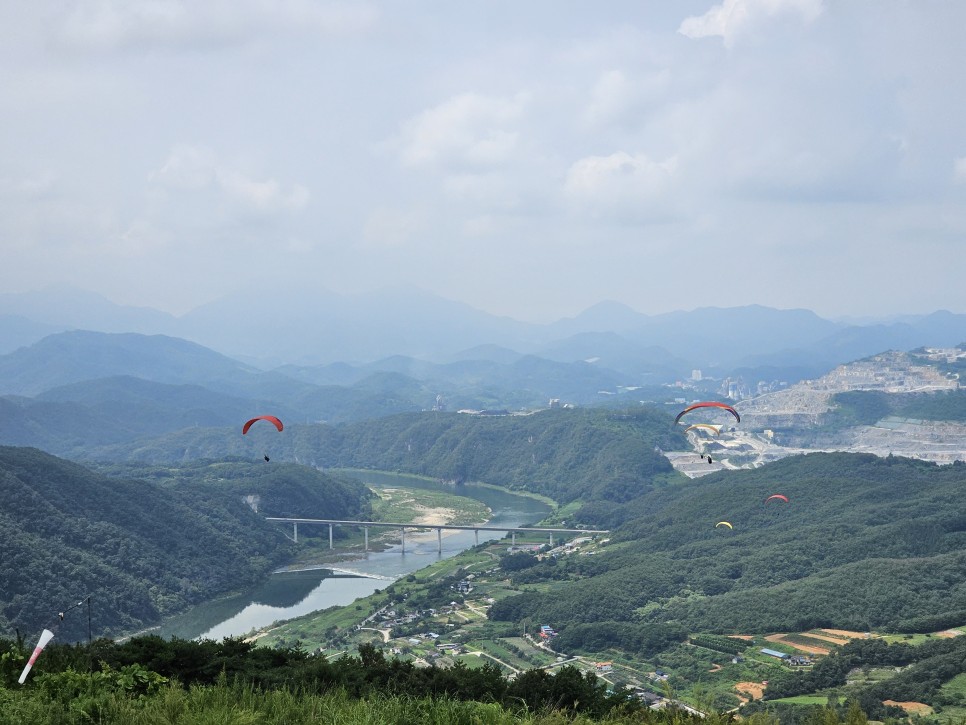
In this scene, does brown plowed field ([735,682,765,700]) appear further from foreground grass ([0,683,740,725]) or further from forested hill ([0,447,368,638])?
forested hill ([0,447,368,638])

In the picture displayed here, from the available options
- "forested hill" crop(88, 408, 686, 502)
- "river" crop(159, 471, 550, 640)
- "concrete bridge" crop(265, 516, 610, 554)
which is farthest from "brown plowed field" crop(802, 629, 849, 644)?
"forested hill" crop(88, 408, 686, 502)

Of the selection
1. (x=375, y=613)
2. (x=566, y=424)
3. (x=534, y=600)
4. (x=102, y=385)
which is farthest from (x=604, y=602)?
(x=102, y=385)

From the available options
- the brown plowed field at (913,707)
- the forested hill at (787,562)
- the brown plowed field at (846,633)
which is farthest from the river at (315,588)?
the brown plowed field at (913,707)

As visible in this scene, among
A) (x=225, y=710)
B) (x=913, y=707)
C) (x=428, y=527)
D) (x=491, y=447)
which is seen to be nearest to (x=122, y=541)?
(x=428, y=527)

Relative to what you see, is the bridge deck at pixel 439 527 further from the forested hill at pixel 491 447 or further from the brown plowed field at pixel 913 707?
the brown plowed field at pixel 913 707

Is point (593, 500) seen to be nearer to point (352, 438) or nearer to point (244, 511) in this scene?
point (244, 511)
